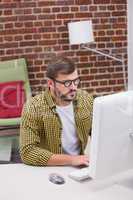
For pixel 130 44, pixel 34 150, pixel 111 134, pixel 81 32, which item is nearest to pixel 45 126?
pixel 34 150

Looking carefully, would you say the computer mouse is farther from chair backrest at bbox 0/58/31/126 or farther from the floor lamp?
the floor lamp

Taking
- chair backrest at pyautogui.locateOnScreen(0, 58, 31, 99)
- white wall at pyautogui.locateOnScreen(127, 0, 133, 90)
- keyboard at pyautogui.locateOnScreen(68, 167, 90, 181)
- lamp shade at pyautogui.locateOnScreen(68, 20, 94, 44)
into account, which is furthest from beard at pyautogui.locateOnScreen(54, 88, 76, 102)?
white wall at pyautogui.locateOnScreen(127, 0, 133, 90)

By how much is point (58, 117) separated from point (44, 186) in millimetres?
549

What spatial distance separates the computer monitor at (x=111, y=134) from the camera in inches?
64.5

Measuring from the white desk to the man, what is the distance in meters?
0.14

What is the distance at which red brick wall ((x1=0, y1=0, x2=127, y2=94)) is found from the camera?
4445 millimetres

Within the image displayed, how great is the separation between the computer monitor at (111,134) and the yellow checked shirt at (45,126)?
1.56 ft

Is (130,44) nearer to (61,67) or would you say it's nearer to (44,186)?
(61,67)

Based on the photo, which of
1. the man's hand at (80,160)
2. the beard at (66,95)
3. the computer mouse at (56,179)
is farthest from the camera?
the beard at (66,95)

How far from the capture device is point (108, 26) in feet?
15.2

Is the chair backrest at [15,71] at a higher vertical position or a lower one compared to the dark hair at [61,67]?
lower

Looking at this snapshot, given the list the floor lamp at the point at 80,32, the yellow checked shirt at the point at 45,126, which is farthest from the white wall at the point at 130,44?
the yellow checked shirt at the point at 45,126

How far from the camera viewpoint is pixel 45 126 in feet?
7.59

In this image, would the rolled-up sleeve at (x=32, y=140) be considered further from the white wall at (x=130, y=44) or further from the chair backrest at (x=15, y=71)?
the white wall at (x=130, y=44)
